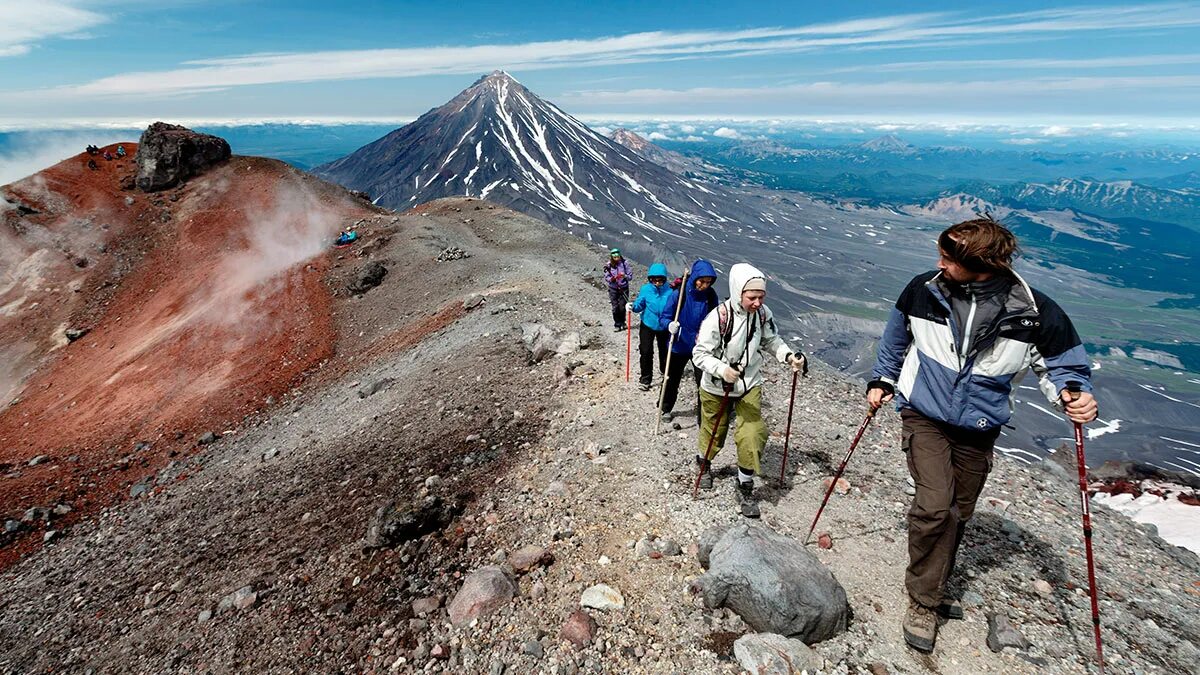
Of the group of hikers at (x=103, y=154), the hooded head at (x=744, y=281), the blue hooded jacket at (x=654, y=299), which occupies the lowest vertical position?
the blue hooded jacket at (x=654, y=299)

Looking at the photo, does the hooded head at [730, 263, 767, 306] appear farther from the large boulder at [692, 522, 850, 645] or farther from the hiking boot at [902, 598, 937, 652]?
the hiking boot at [902, 598, 937, 652]

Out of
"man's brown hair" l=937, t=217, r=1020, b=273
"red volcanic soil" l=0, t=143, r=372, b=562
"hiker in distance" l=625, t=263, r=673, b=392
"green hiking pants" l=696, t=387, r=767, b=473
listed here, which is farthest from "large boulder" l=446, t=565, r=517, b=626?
"red volcanic soil" l=0, t=143, r=372, b=562

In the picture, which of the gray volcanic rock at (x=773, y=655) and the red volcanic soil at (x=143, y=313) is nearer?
the gray volcanic rock at (x=773, y=655)

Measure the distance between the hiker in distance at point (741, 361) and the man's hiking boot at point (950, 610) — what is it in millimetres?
1977

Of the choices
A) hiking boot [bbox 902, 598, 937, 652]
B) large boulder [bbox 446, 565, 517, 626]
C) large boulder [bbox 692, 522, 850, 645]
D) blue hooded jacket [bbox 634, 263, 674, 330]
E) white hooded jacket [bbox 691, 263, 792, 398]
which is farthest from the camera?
blue hooded jacket [bbox 634, 263, 674, 330]

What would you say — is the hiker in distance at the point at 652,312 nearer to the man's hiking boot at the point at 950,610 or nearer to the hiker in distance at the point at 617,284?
the hiker in distance at the point at 617,284

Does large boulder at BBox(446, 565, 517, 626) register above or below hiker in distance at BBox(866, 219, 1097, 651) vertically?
below

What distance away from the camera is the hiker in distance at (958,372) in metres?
3.83

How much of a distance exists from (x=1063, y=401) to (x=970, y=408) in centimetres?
55

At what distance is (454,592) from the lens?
5781mm

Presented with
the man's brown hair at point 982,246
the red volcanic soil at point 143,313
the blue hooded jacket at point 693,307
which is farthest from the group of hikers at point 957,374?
the red volcanic soil at point 143,313

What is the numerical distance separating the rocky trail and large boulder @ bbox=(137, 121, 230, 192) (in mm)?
31900

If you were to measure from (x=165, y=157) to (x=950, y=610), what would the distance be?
4601 cm

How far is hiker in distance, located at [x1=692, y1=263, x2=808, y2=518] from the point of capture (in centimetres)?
574
